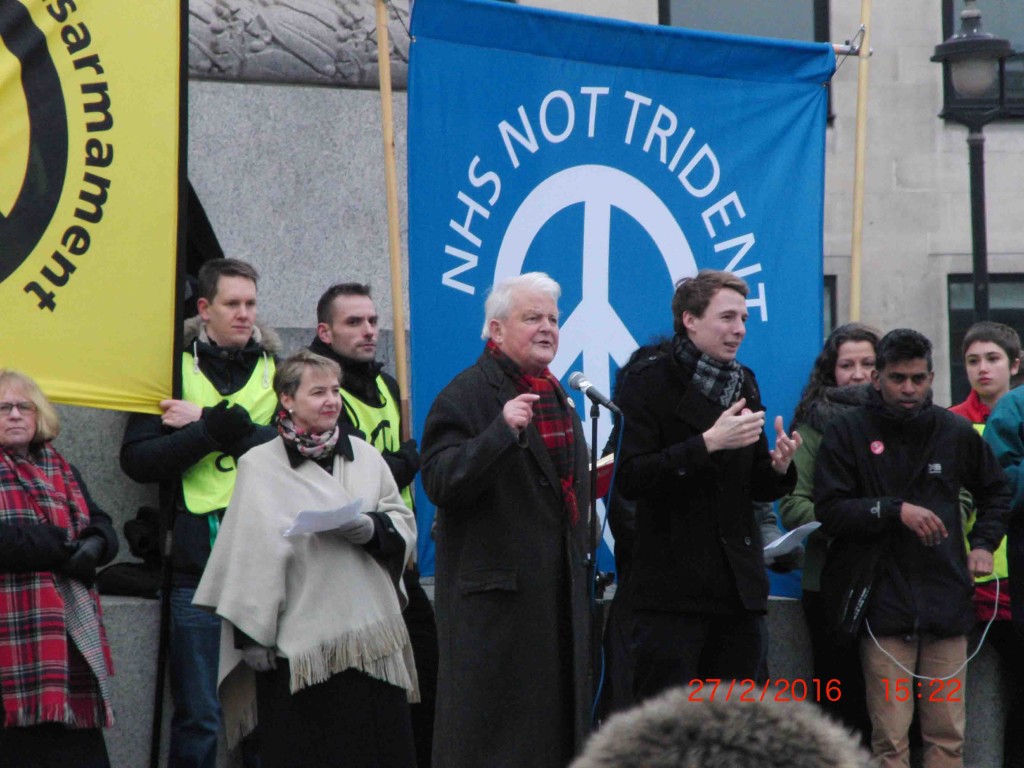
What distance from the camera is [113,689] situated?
6.52 m

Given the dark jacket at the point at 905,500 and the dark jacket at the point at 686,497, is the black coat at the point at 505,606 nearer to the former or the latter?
the dark jacket at the point at 686,497

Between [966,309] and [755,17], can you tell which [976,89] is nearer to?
[755,17]

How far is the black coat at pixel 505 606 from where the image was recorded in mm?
5664

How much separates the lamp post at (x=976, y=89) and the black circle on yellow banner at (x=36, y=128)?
7.54 metres

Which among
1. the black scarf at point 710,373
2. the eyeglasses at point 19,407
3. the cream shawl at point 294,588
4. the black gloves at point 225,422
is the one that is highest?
the black scarf at point 710,373

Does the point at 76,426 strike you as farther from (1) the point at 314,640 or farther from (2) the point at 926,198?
(2) the point at 926,198

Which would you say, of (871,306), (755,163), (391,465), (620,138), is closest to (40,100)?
(391,465)

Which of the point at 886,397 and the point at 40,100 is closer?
the point at 40,100

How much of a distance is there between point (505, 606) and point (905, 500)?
6.30 ft

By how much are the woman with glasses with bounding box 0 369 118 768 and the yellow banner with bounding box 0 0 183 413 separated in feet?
0.88

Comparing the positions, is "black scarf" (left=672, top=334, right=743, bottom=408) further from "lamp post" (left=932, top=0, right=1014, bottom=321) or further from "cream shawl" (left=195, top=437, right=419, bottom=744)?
"lamp post" (left=932, top=0, right=1014, bottom=321)

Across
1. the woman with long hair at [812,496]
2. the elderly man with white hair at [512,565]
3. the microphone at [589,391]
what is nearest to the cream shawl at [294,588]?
the elderly man with white hair at [512,565]

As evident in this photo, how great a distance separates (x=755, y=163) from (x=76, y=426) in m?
3.13

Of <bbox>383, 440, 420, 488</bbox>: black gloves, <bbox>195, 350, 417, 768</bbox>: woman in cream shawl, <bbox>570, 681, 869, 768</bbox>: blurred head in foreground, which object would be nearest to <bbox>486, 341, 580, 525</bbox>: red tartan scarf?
<bbox>195, 350, 417, 768</bbox>: woman in cream shawl
